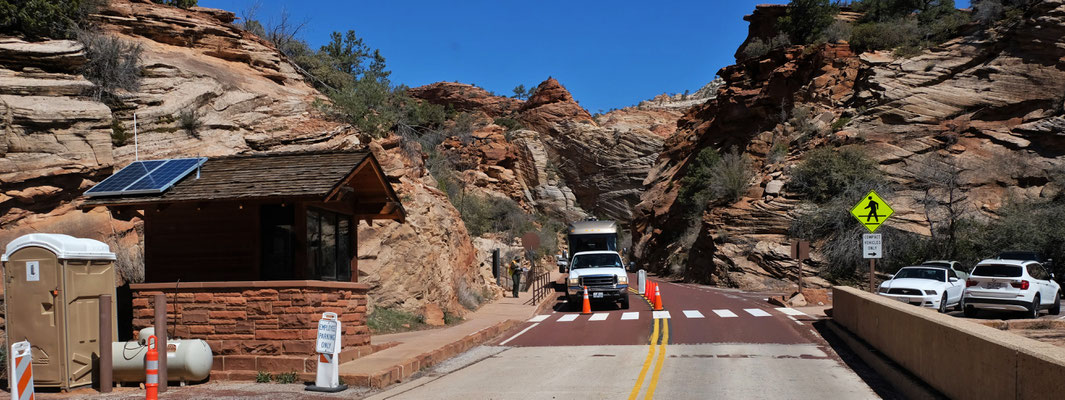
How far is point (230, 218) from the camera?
13.4 metres

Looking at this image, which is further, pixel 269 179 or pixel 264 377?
pixel 269 179

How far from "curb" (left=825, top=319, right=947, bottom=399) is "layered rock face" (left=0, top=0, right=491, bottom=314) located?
11.3 metres

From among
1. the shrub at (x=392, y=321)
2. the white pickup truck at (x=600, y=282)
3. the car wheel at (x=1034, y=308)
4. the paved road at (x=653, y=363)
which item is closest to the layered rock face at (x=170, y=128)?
the shrub at (x=392, y=321)

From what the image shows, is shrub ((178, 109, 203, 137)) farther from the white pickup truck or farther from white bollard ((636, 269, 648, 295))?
white bollard ((636, 269, 648, 295))

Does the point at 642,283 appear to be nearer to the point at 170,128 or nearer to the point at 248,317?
the point at 170,128

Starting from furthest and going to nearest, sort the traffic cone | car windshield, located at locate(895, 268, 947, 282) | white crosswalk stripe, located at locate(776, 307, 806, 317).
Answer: white crosswalk stripe, located at locate(776, 307, 806, 317), car windshield, located at locate(895, 268, 947, 282), the traffic cone

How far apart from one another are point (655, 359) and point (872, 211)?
30.6 ft

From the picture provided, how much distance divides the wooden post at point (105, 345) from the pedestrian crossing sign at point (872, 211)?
17.1 m

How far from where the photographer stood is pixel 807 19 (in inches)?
2266

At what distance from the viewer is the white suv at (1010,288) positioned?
61.1 feet

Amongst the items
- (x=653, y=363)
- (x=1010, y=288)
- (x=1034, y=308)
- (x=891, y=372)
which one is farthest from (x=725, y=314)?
(x=891, y=372)

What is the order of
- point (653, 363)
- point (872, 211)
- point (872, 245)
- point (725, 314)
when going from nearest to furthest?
point (653, 363), point (872, 245), point (872, 211), point (725, 314)

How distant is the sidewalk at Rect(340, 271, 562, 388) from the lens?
38.4 ft

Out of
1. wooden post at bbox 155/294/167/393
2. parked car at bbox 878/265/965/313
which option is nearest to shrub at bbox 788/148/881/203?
parked car at bbox 878/265/965/313
